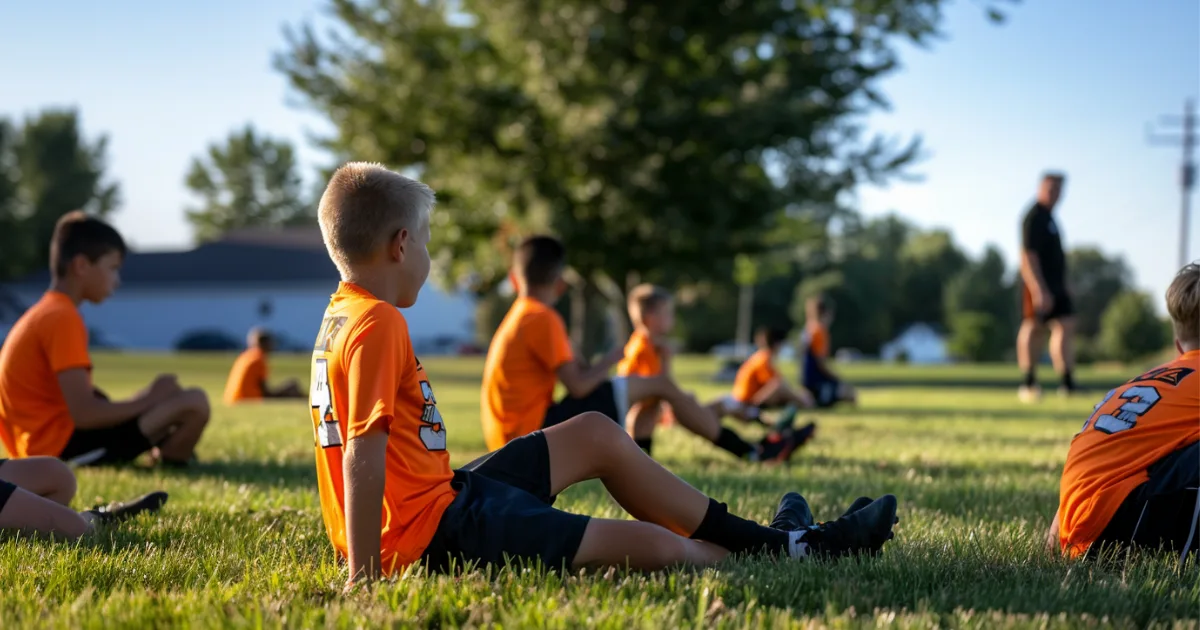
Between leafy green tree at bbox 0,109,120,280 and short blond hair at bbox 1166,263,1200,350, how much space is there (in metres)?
62.2

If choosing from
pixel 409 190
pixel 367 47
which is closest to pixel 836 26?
pixel 367 47

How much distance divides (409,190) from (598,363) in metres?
3.79

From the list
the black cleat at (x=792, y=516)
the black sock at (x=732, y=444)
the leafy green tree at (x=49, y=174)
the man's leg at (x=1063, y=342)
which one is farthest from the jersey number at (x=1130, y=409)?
the leafy green tree at (x=49, y=174)

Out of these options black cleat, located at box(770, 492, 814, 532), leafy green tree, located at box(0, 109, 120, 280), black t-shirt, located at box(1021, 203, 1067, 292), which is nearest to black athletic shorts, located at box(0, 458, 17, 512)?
black cleat, located at box(770, 492, 814, 532)

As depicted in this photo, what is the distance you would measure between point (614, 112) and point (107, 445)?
14697 millimetres

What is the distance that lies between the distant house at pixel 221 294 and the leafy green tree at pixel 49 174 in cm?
569

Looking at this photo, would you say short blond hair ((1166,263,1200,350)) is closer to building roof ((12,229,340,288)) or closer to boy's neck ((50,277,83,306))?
boy's neck ((50,277,83,306))

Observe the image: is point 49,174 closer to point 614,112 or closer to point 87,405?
point 614,112

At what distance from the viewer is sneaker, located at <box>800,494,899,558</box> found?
3475 mm

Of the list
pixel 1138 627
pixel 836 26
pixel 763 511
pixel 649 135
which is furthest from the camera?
pixel 836 26

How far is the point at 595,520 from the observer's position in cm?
314

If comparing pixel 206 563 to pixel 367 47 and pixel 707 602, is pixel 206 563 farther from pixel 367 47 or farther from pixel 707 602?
pixel 367 47

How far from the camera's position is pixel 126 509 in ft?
14.9

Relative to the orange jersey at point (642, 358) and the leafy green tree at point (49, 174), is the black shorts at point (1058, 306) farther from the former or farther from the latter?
the leafy green tree at point (49, 174)
